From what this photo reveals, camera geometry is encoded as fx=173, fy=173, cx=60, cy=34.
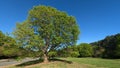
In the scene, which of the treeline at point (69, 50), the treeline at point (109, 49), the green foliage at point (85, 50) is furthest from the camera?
the green foliage at point (85, 50)

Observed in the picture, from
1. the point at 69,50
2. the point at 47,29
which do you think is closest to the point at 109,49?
the point at 69,50

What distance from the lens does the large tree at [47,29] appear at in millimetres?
23406

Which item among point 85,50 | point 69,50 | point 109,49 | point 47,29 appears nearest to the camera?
point 47,29

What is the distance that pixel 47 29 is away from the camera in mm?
23594

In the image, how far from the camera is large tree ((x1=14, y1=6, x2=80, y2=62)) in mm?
23406

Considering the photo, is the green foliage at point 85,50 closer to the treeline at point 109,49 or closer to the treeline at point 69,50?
the treeline at point 69,50

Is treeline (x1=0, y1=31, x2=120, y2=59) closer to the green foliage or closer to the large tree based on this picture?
the green foliage

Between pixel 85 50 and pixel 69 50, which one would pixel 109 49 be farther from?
pixel 69 50

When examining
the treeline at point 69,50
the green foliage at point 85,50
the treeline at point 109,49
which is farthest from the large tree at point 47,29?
the green foliage at point 85,50

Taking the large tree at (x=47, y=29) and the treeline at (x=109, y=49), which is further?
the treeline at (x=109, y=49)

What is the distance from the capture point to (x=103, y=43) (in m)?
88.7

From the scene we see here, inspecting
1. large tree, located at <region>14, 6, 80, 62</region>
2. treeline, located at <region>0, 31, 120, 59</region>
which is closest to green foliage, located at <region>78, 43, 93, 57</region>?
treeline, located at <region>0, 31, 120, 59</region>

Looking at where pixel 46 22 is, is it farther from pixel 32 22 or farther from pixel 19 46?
pixel 19 46

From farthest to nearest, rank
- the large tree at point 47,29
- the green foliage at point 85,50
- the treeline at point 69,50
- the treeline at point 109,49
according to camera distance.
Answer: the green foliage at point 85,50 → the treeline at point 109,49 → the treeline at point 69,50 → the large tree at point 47,29
